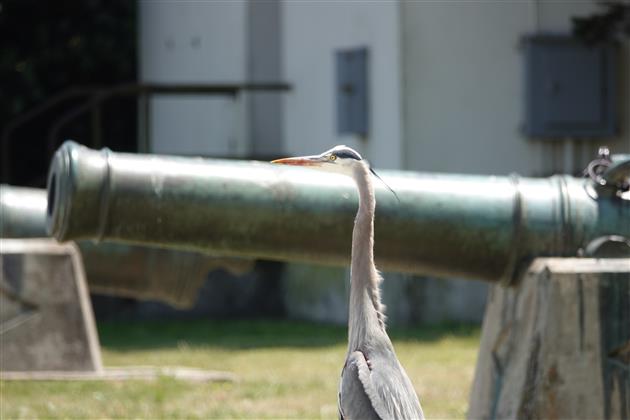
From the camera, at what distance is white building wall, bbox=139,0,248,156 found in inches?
742

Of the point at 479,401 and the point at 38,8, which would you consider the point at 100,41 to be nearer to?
the point at 38,8

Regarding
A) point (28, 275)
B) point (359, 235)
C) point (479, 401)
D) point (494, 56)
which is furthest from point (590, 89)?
point (359, 235)

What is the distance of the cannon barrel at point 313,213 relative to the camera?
7.05 meters

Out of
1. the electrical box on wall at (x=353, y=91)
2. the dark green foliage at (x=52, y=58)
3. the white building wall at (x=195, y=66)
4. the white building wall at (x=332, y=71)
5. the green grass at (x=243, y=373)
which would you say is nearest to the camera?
the green grass at (x=243, y=373)

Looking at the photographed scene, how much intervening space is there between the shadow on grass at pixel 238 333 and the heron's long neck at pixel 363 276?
27.7 feet

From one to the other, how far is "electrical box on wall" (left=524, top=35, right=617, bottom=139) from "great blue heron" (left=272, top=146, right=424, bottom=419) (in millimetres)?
10507

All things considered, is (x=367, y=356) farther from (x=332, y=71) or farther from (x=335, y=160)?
(x=332, y=71)

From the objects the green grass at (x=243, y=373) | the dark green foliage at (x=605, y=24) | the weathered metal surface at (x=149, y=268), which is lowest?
the green grass at (x=243, y=373)

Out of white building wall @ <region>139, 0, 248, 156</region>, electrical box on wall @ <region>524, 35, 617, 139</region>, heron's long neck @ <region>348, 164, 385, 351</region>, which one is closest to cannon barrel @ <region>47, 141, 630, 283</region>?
heron's long neck @ <region>348, 164, 385, 351</region>

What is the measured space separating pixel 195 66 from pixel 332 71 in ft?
11.1

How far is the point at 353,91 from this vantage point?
16188mm

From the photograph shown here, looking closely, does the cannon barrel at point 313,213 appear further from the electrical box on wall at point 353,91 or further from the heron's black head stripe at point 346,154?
the electrical box on wall at point 353,91

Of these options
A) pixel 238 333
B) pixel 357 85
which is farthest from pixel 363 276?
pixel 357 85

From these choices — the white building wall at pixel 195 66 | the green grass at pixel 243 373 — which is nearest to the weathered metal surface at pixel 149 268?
the green grass at pixel 243 373
